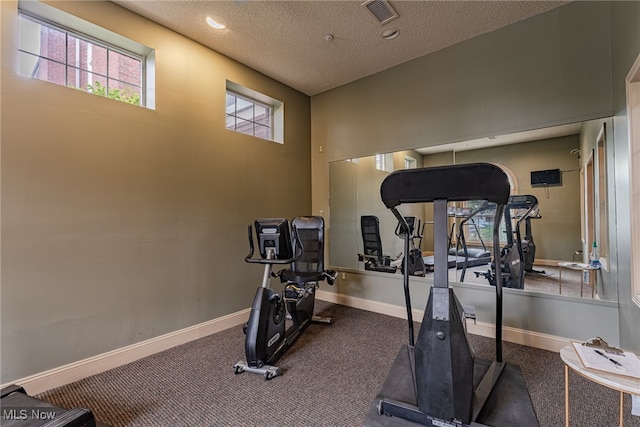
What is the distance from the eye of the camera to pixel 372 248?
13.4ft

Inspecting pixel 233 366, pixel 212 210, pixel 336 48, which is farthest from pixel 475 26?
pixel 233 366

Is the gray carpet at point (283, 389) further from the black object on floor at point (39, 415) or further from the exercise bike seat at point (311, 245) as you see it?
the exercise bike seat at point (311, 245)

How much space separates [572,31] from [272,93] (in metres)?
3.25

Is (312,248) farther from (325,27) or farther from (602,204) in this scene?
(602,204)

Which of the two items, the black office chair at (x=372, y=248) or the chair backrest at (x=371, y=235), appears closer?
the black office chair at (x=372, y=248)

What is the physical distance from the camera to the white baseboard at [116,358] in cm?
206

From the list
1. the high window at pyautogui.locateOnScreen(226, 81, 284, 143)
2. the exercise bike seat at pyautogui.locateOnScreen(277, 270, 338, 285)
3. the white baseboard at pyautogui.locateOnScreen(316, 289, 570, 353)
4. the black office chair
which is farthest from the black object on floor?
the black office chair

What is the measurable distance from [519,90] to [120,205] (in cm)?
396

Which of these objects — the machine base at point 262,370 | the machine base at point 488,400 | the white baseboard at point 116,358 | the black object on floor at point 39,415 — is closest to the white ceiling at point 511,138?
the machine base at point 488,400

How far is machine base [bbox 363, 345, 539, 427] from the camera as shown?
166cm

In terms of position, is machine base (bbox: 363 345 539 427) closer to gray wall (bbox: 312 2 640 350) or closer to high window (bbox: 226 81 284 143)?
gray wall (bbox: 312 2 640 350)

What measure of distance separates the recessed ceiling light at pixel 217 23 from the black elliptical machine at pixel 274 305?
77.3 inches

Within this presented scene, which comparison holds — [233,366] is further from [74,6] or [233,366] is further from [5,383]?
[74,6]

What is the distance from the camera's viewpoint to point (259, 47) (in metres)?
3.17
